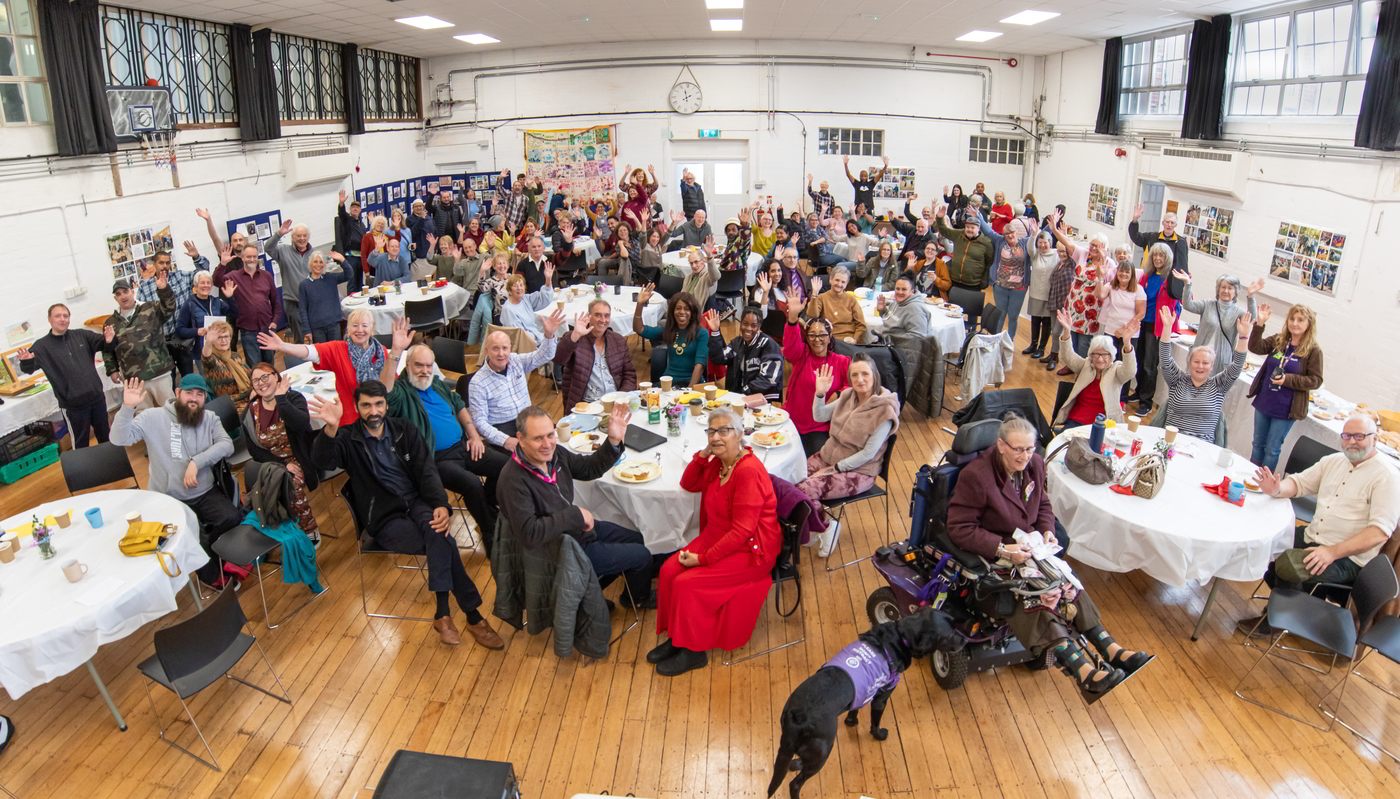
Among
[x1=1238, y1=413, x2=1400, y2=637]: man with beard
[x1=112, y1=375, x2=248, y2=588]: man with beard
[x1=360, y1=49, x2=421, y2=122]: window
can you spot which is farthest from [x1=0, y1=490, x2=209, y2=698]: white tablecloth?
[x1=360, y1=49, x2=421, y2=122]: window

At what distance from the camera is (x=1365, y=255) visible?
8078 mm

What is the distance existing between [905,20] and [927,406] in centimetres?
775

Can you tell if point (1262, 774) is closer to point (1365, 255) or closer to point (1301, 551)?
point (1301, 551)

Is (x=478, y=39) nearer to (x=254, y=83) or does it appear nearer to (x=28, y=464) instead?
(x=254, y=83)

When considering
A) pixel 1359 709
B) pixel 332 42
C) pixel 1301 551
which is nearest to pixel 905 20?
pixel 332 42

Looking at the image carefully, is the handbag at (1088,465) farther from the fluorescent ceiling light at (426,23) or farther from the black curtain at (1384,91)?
the fluorescent ceiling light at (426,23)

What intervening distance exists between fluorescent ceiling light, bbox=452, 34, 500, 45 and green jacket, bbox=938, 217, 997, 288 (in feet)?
30.0

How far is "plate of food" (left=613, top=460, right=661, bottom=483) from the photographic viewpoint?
4613mm

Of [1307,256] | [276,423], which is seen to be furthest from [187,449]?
[1307,256]

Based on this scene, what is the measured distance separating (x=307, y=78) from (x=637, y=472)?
11.9m

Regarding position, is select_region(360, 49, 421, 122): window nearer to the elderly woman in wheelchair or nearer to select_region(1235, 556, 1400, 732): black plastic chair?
the elderly woman in wheelchair

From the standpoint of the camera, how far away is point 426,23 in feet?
38.7

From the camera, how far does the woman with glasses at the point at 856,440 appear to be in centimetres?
500

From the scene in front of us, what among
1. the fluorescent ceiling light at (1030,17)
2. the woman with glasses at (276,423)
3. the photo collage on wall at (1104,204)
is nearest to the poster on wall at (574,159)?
the fluorescent ceiling light at (1030,17)
